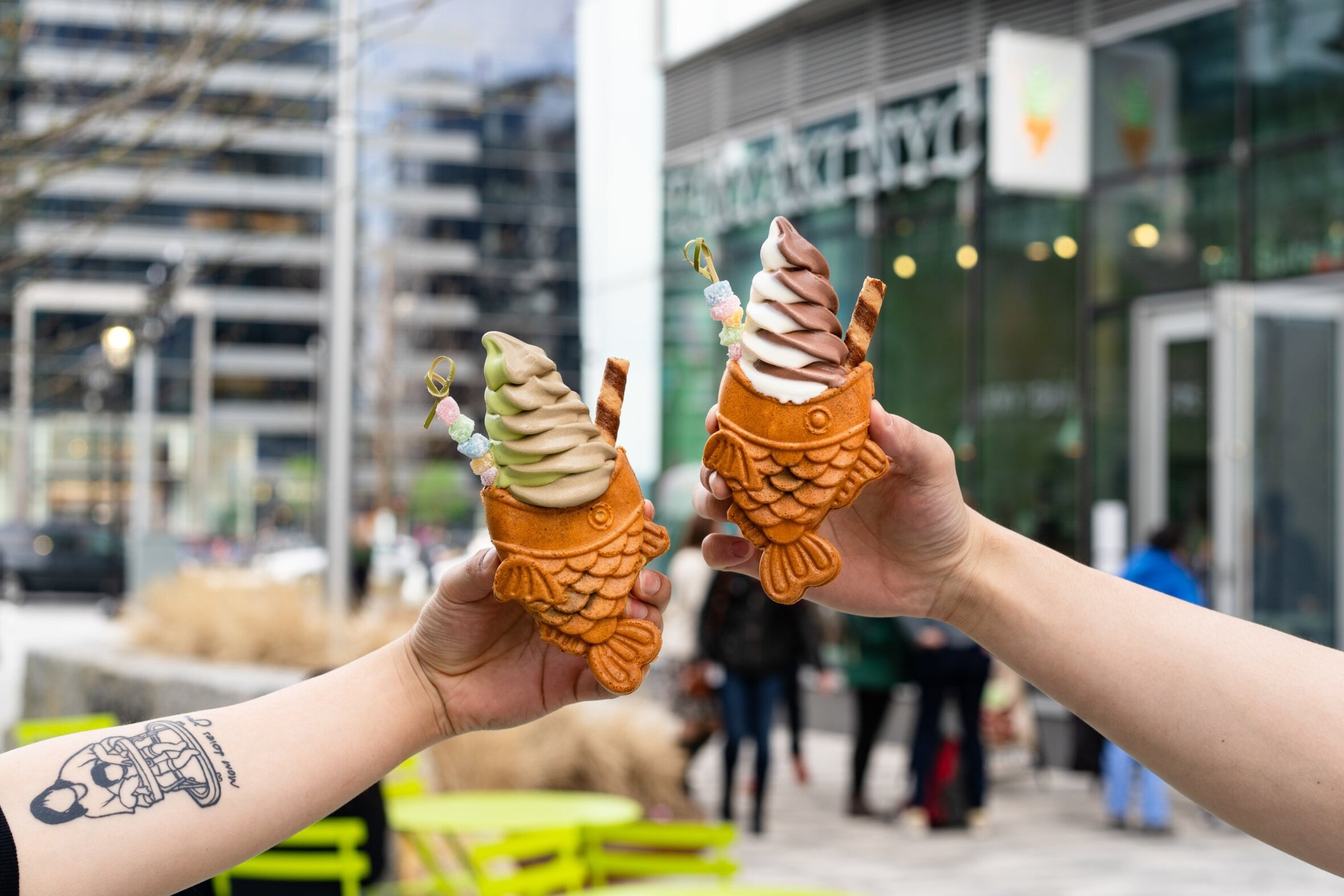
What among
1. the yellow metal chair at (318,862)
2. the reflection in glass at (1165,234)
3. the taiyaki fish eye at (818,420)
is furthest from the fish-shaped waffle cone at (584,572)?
the reflection in glass at (1165,234)

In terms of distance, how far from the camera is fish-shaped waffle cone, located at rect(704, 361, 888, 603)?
1.44 metres

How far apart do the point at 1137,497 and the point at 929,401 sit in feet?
8.68

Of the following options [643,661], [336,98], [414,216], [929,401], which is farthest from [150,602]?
[414,216]

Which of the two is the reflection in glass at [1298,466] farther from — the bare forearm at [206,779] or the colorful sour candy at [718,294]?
the bare forearm at [206,779]

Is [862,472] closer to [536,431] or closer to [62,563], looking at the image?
[536,431]

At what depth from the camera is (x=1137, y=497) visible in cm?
1129

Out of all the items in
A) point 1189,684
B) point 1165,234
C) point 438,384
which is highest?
point 1165,234

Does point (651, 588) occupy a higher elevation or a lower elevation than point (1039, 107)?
lower

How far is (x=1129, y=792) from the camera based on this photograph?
8.82 meters

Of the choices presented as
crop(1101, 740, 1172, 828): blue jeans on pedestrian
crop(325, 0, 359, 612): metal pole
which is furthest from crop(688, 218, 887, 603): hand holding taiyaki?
crop(325, 0, 359, 612): metal pole

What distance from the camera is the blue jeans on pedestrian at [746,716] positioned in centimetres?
847

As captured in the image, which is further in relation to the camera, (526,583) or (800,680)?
(800,680)

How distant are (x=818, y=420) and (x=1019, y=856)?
7.28 metres

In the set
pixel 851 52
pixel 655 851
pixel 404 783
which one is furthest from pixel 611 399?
pixel 851 52
